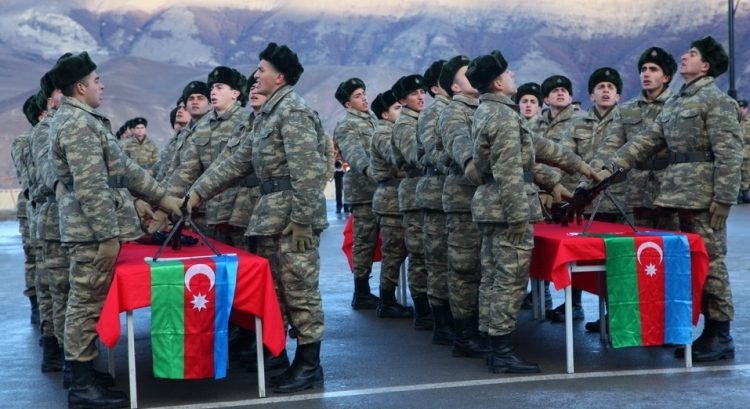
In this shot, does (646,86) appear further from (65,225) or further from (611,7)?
(611,7)

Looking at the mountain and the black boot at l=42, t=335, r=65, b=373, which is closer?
the black boot at l=42, t=335, r=65, b=373

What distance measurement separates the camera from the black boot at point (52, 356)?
7996 mm

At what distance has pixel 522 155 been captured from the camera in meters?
7.18

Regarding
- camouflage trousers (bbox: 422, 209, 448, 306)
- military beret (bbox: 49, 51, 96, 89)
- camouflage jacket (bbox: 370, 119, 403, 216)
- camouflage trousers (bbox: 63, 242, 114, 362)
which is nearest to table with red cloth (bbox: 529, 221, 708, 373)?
camouflage trousers (bbox: 422, 209, 448, 306)

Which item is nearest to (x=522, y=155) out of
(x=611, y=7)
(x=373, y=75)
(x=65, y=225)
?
(x=65, y=225)

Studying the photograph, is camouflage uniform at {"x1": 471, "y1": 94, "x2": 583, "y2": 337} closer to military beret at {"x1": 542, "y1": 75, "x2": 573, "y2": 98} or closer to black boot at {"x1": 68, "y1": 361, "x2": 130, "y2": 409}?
black boot at {"x1": 68, "y1": 361, "x2": 130, "y2": 409}

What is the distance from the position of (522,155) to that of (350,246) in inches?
175

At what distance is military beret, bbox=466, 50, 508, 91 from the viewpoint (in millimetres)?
7250

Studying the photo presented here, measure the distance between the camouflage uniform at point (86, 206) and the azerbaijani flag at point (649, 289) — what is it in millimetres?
2819

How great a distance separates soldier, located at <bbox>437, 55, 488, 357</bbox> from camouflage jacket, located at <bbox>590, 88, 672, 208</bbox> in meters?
1.00

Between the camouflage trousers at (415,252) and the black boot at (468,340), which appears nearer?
the black boot at (468,340)

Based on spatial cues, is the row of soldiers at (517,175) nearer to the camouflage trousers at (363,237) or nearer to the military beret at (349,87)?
the camouflage trousers at (363,237)

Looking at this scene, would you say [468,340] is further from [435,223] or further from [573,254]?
[573,254]

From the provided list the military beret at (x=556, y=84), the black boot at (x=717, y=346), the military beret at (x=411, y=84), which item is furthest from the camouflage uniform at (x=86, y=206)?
the military beret at (x=556, y=84)
